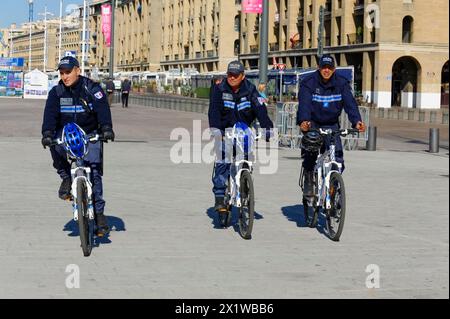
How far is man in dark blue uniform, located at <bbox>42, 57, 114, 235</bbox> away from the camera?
810 cm

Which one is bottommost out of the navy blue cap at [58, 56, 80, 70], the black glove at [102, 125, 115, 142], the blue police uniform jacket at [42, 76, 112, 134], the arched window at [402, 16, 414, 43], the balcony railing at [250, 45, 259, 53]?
the black glove at [102, 125, 115, 142]

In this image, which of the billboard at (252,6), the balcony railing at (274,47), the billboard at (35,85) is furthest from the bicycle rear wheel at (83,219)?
the balcony railing at (274,47)

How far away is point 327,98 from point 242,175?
1.17 meters

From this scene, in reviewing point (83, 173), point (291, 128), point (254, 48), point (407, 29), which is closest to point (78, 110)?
point (83, 173)

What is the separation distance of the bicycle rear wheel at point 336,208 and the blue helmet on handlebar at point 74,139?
8.17 feet

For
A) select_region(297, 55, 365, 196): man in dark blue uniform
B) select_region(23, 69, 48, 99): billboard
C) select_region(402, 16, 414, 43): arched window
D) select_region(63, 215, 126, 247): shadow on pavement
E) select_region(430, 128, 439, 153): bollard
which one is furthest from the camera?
select_region(402, 16, 414, 43): arched window

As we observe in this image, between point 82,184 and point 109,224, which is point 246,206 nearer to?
point 109,224

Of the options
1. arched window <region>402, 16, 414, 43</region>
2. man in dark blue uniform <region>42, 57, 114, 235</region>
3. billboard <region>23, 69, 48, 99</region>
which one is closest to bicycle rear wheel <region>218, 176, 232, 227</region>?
man in dark blue uniform <region>42, 57, 114, 235</region>

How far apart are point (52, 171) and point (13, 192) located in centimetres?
306

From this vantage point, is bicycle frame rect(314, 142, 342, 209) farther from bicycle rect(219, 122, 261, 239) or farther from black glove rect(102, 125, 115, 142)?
black glove rect(102, 125, 115, 142)

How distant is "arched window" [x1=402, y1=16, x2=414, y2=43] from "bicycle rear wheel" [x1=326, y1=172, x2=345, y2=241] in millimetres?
60854

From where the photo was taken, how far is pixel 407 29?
68375 millimetres
